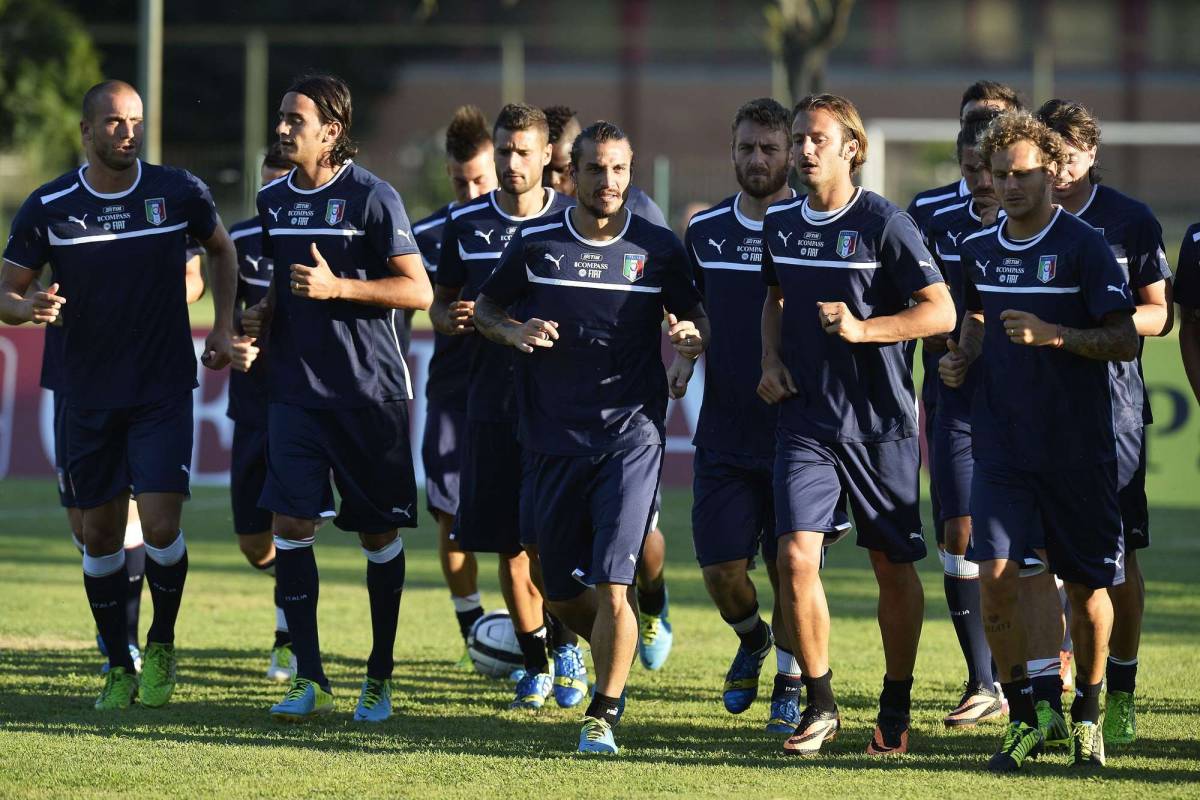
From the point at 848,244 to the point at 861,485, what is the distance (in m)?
0.90

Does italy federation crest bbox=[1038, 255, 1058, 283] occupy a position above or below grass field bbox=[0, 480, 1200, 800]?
above

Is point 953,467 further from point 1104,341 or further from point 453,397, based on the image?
point 453,397

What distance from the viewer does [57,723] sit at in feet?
22.4

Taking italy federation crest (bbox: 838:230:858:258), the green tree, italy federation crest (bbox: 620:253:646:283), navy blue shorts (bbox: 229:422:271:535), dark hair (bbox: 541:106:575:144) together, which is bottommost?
navy blue shorts (bbox: 229:422:271:535)

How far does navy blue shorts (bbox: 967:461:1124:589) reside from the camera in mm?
6070

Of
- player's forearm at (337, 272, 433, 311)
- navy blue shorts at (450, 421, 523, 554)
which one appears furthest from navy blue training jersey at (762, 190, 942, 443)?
navy blue shorts at (450, 421, 523, 554)

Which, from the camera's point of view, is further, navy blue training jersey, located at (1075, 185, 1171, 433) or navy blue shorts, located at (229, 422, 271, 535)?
navy blue shorts, located at (229, 422, 271, 535)

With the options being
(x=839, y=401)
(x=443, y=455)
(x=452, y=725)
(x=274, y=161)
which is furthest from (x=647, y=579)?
(x=274, y=161)

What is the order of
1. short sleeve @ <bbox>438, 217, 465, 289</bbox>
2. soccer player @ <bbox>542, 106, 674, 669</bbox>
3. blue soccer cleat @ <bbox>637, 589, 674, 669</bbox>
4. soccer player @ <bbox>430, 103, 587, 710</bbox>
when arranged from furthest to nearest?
blue soccer cleat @ <bbox>637, 589, 674, 669</bbox>
soccer player @ <bbox>542, 106, 674, 669</bbox>
short sleeve @ <bbox>438, 217, 465, 289</bbox>
soccer player @ <bbox>430, 103, 587, 710</bbox>

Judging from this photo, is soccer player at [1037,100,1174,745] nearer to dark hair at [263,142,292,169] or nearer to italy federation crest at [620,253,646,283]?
italy federation crest at [620,253,646,283]

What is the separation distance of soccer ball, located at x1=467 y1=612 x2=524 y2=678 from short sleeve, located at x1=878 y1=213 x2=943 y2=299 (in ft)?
9.24

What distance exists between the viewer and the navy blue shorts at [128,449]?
23.7 ft

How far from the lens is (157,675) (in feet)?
23.8

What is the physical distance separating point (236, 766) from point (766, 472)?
2381 mm
